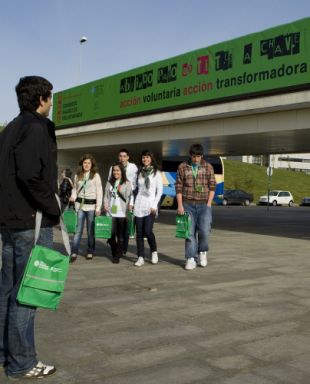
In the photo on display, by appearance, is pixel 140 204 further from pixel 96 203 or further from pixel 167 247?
pixel 167 247

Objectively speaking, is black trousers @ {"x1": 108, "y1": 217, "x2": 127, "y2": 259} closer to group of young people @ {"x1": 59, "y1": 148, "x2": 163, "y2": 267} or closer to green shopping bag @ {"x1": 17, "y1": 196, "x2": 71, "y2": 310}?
group of young people @ {"x1": 59, "y1": 148, "x2": 163, "y2": 267}

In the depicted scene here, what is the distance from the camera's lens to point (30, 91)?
318cm

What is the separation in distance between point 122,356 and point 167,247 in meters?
6.60

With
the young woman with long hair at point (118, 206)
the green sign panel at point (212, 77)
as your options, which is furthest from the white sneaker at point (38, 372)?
the green sign panel at point (212, 77)

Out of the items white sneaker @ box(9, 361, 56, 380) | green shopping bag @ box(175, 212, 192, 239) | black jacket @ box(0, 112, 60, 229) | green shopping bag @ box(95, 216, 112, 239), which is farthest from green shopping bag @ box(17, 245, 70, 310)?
green shopping bag @ box(95, 216, 112, 239)

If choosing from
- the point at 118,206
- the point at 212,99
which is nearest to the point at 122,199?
the point at 118,206

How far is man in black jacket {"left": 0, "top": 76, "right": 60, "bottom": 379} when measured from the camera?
3.06 m

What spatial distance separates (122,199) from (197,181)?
140 cm

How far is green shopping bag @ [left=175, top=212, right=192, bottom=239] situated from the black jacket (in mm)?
4348

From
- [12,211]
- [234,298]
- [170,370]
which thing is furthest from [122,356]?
[234,298]

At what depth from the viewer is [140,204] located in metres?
7.69

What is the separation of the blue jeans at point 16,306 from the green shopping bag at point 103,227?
4.59 m

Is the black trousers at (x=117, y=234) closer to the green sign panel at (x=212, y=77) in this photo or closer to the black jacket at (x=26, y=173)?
the black jacket at (x=26, y=173)

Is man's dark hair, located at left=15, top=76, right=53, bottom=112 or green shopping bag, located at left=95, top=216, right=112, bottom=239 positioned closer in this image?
man's dark hair, located at left=15, top=76, right=53, bottom=112
